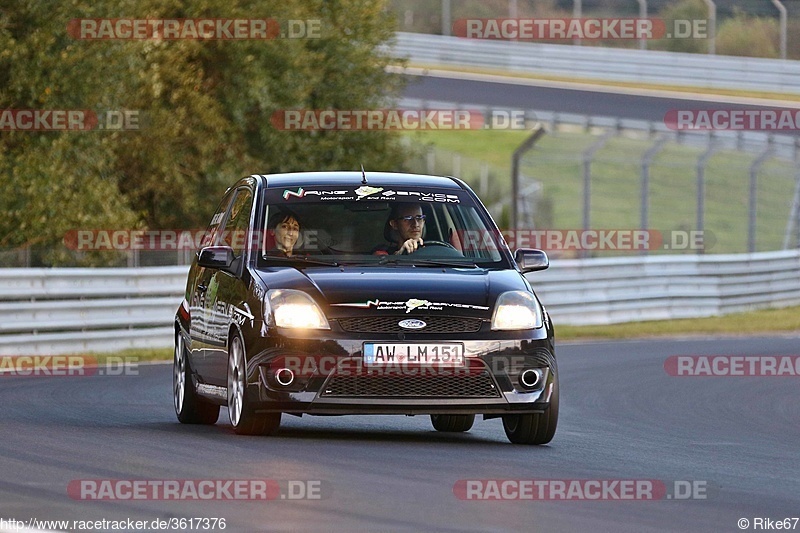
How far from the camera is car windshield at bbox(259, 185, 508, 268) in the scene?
36.3ft

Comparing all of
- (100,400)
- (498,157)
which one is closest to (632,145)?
(498,157)

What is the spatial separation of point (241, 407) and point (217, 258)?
44.0 inches

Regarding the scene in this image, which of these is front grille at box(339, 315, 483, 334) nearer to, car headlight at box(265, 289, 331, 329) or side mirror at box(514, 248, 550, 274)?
car headlight at box(265, 289, 331, 329)

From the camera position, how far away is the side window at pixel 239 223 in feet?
37.4

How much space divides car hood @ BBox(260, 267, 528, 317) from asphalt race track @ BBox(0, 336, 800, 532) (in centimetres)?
79

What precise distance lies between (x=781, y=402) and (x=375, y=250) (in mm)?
5195

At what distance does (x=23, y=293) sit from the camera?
1925cm

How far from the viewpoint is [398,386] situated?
1002 centimetres
